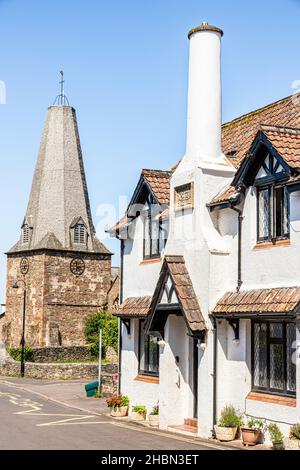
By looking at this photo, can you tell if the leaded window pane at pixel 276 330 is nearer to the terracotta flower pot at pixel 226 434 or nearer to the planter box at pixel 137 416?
the terracotta flower pot at pixel 226 434

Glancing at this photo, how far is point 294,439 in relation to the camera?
50.2 ft

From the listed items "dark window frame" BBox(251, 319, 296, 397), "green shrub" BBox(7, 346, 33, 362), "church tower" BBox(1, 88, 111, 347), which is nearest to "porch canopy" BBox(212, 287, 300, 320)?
"dark window frame" BBox(251, 319, 296, 397)

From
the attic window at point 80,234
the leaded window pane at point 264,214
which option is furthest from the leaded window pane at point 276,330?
the attic window at point 80,234

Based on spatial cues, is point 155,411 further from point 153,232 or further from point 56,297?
point 56,297

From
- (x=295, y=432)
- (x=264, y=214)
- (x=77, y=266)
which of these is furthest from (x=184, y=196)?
(x=77, y=266)

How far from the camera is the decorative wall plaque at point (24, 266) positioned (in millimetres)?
67625

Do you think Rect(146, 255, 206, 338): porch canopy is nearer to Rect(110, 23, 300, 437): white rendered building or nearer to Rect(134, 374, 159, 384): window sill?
Rect(110, 23, 300, 437): white rendered building

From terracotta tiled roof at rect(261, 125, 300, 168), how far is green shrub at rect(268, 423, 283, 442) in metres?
5.58

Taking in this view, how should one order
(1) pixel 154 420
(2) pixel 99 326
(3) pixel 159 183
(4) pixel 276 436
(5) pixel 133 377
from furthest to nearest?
(2) pixel 99 326 → (5) pixel 133 377 → (3) pixel 159 183 → (1) pixel 154 420 → (4) pixel 276 436

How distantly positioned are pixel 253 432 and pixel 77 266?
A: 51.4m

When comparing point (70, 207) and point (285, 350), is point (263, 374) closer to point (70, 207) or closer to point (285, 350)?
point (285, 350)

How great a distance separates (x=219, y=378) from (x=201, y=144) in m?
6.00

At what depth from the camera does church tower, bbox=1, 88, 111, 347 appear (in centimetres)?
6550
